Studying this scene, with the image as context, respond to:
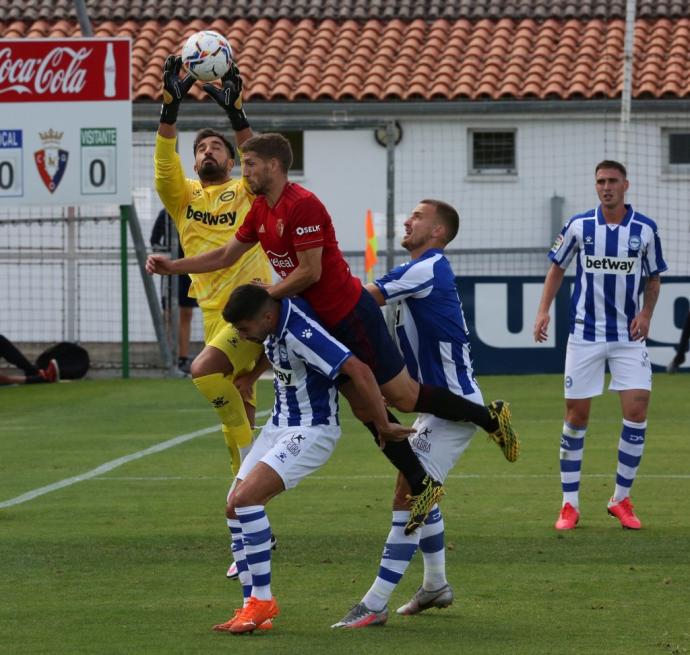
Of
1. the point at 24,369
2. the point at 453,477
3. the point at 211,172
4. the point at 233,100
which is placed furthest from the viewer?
the point at 24,369

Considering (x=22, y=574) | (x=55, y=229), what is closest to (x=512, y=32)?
(x=55, y=229)

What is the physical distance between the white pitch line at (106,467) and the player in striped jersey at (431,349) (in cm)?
→ 404

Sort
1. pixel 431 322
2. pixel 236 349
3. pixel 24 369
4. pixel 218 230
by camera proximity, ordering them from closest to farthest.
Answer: pixel 431 322
pixel 236 349
pixel 218 230
pixel 24 369

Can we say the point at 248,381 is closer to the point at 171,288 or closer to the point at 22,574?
the point at 22,574

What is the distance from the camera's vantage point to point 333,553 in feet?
28.0

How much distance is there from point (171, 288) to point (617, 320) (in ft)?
38.0

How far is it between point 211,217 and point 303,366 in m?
2.64

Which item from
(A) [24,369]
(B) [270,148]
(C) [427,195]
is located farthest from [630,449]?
(C) [427,195]

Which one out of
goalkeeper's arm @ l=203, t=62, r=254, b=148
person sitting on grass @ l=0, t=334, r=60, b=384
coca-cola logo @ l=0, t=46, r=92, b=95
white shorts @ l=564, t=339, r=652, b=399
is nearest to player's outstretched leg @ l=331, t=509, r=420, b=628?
goalkeeper's arm @ l=203, t=62, r=254, b=148

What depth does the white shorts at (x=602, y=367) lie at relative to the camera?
31.7ft

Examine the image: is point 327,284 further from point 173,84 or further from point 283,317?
point 173,84

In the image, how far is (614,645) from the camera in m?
6.29

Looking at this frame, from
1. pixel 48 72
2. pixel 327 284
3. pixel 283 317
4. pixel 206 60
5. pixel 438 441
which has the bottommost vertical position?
pixel 438 441

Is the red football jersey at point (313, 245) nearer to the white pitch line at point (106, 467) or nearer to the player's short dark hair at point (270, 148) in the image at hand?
the player's short dark hair at point (270, 148)
